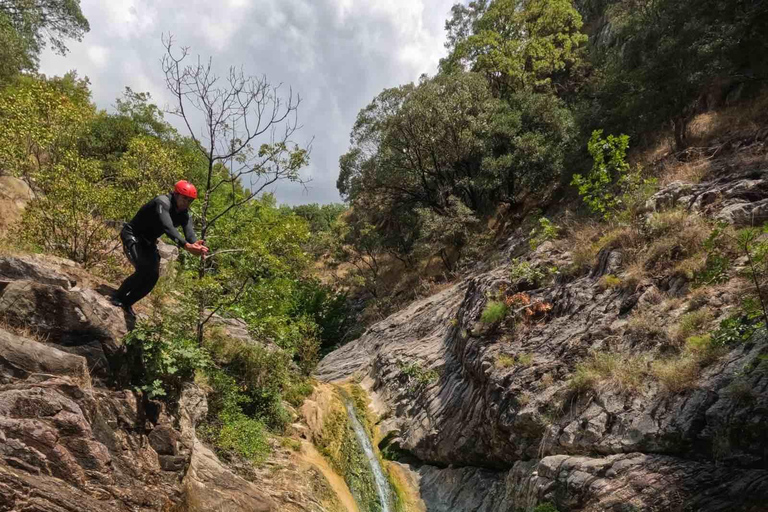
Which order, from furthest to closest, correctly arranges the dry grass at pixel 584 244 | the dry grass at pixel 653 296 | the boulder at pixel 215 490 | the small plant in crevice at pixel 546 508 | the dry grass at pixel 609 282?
the dry grass at pixel 584 244 → the dry grass at pixel 609 282 → the dry grass at pixel 653 296 → the small plant in crevice at pixel 546 508 → the boulder at pixel 215 490

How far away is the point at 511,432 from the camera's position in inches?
331

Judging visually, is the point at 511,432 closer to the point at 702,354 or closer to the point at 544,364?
the point at 544,364

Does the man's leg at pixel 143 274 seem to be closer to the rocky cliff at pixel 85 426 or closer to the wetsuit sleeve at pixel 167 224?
the rocky cliff at pixel 85 426

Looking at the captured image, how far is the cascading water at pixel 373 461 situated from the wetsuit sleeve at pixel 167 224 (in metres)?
7.57

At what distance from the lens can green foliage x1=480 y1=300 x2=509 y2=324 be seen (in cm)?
1056

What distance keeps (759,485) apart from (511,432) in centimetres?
423

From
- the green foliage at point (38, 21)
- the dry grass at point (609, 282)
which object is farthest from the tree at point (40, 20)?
the dry grass at point (609, 282)

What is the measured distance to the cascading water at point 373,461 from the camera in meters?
10.0

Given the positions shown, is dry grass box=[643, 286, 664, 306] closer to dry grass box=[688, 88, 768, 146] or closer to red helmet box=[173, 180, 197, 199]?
dry grass box=[688, 88, 768, 146]

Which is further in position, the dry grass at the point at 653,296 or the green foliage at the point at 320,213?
the green foliage at the point at 320,213

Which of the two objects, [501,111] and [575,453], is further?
[501,111]

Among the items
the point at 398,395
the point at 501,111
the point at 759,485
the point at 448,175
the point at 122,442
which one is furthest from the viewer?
the point at 448,175

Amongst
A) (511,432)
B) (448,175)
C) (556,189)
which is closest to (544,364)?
(511,432)

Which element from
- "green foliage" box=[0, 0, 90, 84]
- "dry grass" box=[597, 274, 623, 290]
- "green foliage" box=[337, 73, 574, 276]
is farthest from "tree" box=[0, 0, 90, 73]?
"dry grass" box=[597, 274, 623, 290]
